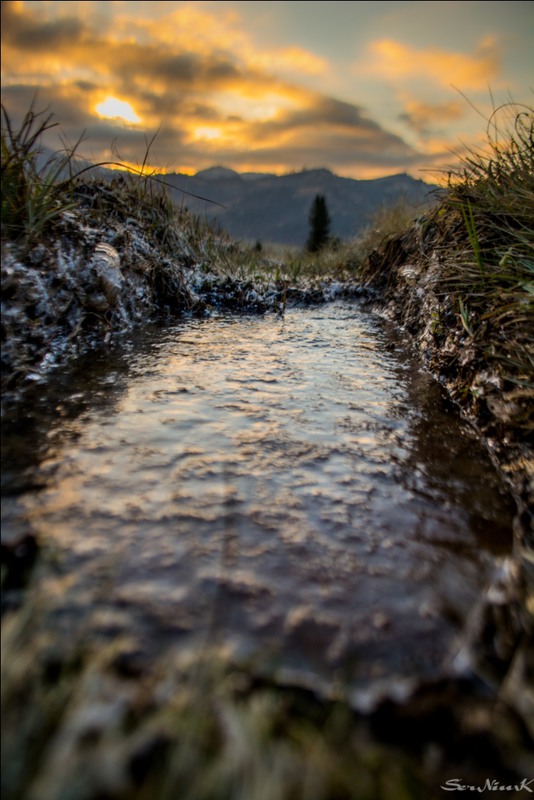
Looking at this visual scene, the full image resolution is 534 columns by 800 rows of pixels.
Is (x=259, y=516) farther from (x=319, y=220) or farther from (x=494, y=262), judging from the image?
(x=319, y=220)

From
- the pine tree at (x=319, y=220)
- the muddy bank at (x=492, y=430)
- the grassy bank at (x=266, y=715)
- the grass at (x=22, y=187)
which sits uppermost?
the pine tree at (x=319, y=220)

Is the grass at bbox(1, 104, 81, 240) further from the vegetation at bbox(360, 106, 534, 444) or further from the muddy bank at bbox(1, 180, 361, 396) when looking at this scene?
the vegetation at bbox(360, 106, 534, 444)

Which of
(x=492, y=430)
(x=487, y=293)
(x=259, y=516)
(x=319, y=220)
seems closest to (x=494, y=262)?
(x=487, y=293)

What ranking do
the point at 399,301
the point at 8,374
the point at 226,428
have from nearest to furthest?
the point at 226,428 < the point at 8,374 < the point at 399,301

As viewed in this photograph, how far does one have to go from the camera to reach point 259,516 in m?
1.61

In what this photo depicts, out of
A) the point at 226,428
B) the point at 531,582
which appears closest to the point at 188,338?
the point at 226,428

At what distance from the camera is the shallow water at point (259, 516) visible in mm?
1154

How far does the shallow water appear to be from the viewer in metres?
1.15

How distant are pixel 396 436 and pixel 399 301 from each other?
13.2 feet

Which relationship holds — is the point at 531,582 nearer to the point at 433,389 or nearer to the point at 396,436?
the point at 396,436

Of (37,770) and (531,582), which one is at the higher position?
(531,582)

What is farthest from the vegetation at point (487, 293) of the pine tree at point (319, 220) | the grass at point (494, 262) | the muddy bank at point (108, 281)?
the pine tree at point (319, 220)

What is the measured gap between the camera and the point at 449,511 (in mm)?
1716

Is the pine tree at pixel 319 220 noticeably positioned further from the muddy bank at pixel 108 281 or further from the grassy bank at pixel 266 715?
the grassy bank at pixel 266 715
